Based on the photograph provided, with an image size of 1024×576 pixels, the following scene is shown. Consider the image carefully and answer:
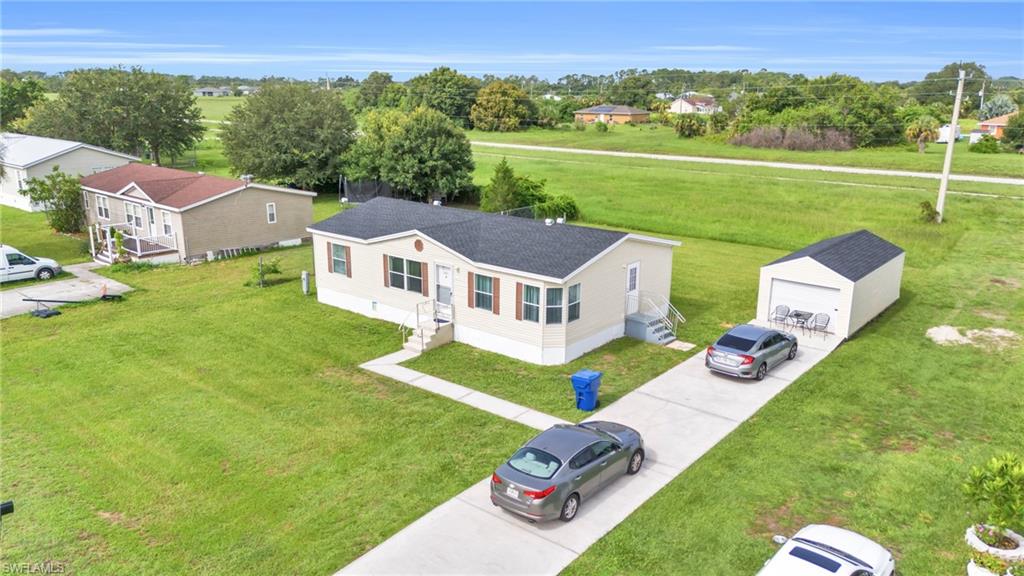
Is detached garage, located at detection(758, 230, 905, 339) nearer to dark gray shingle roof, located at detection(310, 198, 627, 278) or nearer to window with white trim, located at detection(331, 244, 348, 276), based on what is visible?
dark gray shingle roof, located at detection(310, 198, 627, 278)

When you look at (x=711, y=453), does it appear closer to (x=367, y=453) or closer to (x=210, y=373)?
(x=367, y=453)

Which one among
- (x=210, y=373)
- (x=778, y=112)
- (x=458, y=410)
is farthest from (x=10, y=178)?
(x=778, y=112)

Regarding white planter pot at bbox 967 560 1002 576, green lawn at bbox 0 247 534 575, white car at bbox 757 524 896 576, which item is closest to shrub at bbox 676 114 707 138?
green lawn at bbox 0 247 534 575

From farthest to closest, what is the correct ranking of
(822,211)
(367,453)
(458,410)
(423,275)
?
(822,211)
(423,275)
(458,410)
(367,453)

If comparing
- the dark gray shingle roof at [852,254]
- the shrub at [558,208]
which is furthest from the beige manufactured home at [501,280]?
the shrub at [558,208]

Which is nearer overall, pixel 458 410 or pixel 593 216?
pixel 458 410

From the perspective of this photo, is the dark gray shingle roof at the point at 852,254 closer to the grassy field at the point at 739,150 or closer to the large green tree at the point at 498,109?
the grassy field at the point at 739,150
